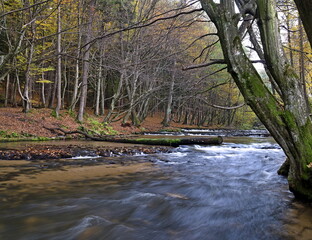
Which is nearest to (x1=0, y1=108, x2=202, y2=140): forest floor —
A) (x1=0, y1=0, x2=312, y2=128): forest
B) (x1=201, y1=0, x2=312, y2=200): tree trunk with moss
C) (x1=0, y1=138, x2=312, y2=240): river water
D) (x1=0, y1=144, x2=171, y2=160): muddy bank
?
(x1=0, y1=0, x2=312, y2=128): forest

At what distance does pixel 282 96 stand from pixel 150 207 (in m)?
3.05

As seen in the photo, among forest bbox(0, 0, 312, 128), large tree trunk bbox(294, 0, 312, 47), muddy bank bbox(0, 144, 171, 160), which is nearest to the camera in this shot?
large tree trunk bbox(294, 0, 312, 47)

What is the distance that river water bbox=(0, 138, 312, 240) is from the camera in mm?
3609

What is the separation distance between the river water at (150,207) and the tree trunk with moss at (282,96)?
76cm

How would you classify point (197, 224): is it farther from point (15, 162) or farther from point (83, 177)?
point (15, 162)

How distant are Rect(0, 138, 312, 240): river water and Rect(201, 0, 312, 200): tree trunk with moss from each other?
2.49 feet

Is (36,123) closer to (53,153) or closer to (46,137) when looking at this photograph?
(46,137)

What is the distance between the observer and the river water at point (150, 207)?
361 cm

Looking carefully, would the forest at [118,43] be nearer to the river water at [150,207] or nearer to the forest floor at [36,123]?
the forest floor at [36,123]

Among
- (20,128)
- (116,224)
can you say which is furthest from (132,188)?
(20,128)

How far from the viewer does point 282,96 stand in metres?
4.64

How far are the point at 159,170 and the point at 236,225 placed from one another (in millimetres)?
3899

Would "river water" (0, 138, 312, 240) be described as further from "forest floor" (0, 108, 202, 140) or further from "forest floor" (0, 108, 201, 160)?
"forest floor" (0, 108, 202, 140)

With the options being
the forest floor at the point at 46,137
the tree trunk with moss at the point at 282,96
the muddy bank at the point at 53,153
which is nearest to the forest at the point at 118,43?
the tree trunk with moss at the point at 282,96
